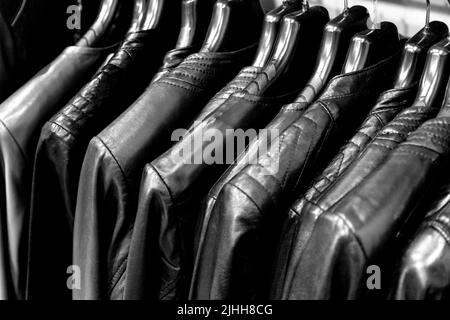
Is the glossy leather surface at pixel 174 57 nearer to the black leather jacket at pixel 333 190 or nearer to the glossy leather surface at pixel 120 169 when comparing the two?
the glossy leather surface at pixel 120 169

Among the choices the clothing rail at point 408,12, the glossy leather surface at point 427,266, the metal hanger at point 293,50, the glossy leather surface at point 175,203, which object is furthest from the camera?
the clothing rail at point 408,12

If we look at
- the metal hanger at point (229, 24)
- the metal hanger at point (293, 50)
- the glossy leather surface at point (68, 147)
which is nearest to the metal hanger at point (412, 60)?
the metal hanger at point (293, 50)

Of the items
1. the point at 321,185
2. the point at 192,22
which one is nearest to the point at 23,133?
the point at 192,22

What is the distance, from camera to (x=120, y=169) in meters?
0.71

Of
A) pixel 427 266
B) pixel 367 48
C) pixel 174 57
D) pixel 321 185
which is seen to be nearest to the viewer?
pixel 427 266

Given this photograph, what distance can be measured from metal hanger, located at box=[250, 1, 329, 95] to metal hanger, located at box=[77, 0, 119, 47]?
0.99ft

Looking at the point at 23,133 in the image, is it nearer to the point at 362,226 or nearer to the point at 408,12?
the point at 362,226

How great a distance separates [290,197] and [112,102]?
0.33 meters

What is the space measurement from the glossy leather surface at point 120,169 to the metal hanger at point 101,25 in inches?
7.7

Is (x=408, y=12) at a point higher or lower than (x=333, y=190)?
higher

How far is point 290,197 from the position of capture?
2.10ft

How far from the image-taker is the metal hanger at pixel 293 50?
773 mm

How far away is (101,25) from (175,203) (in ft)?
1.30
